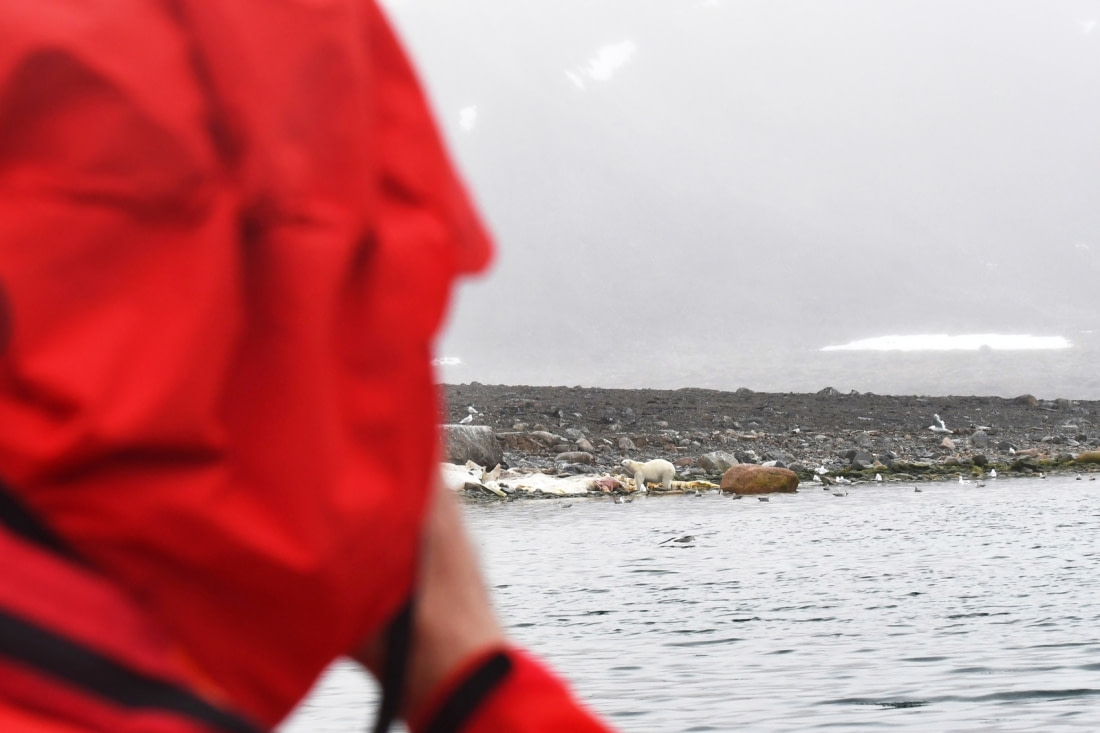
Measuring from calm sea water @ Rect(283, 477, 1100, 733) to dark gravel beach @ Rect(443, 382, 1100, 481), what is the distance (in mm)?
6236

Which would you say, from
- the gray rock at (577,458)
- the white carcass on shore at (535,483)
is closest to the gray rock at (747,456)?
the gray rock at (577,458)

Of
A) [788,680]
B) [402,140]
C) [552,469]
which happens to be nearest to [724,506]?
[552,469]

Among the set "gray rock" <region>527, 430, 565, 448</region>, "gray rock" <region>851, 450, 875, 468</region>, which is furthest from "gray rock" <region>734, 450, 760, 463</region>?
"gray rock" <region>527, 430, 565, 448</region>

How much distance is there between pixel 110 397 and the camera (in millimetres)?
737

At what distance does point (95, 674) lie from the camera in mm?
759

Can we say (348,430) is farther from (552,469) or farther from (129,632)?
(552,469)

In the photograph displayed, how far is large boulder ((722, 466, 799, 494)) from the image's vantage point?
51.4 feet

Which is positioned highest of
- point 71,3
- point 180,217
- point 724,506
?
point 71,3

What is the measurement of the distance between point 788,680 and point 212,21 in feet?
15.9

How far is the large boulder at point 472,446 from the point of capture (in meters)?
17.0

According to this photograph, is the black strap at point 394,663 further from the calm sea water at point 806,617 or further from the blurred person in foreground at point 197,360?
the calm sea water at point 806,617

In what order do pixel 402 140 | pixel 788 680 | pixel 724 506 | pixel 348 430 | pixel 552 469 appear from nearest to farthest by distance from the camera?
pixel 348 430 < pixel 402 140 < pixel 788 680 < pixel 724 506 < pixel 552 469

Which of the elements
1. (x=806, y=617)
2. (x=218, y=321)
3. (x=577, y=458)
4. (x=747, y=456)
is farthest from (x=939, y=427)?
(x=218, y=321)

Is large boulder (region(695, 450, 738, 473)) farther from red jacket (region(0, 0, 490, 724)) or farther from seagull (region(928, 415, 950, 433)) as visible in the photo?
red jacket (region(0, 0, 490, 724))
